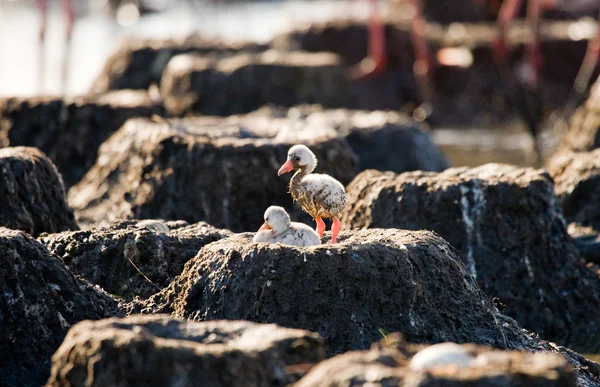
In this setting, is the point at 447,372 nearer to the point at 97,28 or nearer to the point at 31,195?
the point at 31,195

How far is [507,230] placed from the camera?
32.0 feet

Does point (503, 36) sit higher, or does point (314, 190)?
point (503, 36)

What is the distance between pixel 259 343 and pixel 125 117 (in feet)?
29.6

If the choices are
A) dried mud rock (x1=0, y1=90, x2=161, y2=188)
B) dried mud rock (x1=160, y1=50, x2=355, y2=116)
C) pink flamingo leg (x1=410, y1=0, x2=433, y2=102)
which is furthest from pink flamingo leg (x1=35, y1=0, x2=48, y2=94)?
pink flamingo leg (x1=410, y1=0, x2=433, y2=102)

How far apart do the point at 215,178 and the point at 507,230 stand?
8.27ft

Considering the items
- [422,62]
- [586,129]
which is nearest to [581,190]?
[586,129]

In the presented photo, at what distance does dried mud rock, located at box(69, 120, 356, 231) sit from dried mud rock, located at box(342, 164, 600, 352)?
1344 mm

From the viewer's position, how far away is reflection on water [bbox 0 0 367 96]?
2739 centimetres

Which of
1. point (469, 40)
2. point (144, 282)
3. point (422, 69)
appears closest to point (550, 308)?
point (144, 282)

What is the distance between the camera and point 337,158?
11586mm

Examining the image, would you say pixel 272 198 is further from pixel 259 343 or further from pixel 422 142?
pixel 259 343

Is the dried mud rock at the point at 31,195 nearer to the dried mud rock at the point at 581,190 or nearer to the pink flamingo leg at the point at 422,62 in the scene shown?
the dried mud rock at the point at 581,190

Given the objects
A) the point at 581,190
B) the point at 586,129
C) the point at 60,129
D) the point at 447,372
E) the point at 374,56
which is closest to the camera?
the point at 447,372

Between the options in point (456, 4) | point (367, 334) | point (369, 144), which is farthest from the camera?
point (456, 4)
